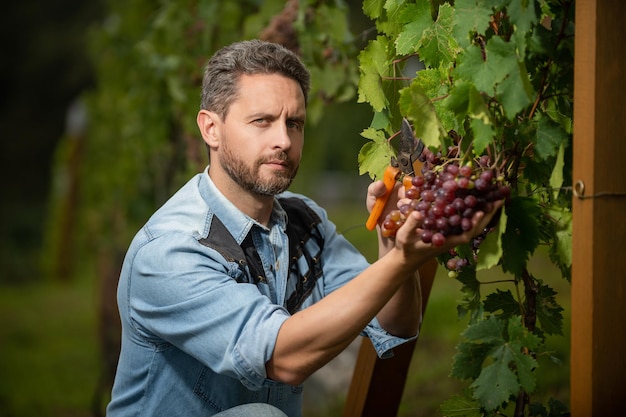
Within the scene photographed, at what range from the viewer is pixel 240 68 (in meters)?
2.29

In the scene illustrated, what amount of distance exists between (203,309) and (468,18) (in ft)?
2.91

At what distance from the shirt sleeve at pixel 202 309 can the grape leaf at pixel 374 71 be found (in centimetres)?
56

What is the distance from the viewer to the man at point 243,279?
1.84 m

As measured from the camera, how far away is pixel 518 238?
1.82 meters

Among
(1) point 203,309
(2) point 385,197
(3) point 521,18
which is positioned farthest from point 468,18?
(1) point 203,309

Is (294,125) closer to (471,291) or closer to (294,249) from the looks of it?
(294,249)

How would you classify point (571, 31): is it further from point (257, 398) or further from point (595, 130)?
point (257, 398)

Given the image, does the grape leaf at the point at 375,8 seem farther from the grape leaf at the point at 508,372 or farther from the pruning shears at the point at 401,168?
the grape leaf at the point at 508,372

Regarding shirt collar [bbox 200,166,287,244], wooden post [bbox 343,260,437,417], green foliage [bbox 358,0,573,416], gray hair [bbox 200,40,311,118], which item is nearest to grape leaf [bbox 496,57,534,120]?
green foliage [bbox 358,0,573,416]

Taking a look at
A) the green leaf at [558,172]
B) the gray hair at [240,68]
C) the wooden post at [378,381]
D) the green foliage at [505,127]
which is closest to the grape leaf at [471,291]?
the green foliage at [505,127]

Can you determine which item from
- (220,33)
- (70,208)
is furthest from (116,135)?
(70,208)

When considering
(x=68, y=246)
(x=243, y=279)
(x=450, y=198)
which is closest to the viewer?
(x=450, y=198)

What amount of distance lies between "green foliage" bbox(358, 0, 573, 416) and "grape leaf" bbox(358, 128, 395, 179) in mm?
19

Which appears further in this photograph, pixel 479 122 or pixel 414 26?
pixel 414 26
